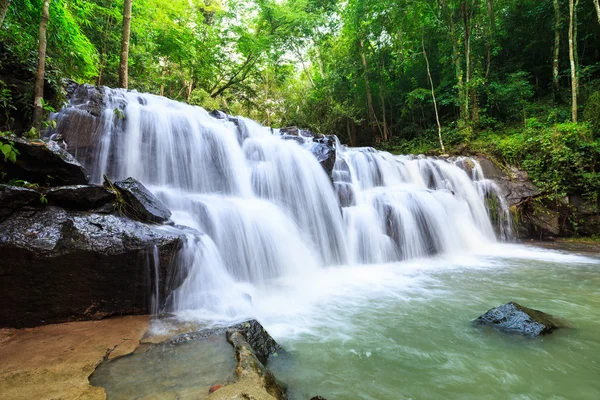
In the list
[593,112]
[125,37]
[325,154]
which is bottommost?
[325,154]

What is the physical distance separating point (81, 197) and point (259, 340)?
103 inches

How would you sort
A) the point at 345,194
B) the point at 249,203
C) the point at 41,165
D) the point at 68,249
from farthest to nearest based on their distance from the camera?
the point at 345,194 → the point at 249,203 → the point at 41,165 → the point at 68,249

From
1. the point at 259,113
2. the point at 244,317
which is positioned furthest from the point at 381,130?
the point at 244,317

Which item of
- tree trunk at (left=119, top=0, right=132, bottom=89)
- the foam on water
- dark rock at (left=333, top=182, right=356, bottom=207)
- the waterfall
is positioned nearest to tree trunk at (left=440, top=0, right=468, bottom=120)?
the waterfall

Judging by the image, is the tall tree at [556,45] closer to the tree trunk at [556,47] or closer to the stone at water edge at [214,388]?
the tree trunk at [556,47]

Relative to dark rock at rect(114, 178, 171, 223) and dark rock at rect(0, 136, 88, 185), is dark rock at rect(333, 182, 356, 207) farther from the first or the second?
dark rock at rect(0, 136, 88, 185)

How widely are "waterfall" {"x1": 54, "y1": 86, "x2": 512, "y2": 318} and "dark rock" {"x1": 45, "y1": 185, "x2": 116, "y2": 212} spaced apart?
1.08 meters

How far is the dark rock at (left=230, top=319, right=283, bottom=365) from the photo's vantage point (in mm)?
2490

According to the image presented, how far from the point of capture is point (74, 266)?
288 centimetres

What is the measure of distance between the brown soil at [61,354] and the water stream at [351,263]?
2.30ft

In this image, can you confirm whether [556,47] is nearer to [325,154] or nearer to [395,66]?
[395,66]

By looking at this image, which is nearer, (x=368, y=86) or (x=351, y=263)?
(x=351, y=263)

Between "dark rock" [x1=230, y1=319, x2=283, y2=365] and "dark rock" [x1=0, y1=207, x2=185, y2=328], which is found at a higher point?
"dark rock" [x1=0, y1=207, x2=185, y2=328]

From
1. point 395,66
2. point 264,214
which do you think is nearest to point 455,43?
point 395,66
